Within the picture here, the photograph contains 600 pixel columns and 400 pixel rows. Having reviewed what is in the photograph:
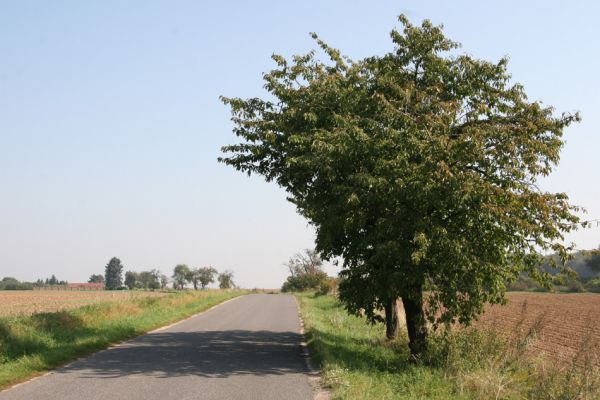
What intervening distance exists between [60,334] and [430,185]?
39.6ft

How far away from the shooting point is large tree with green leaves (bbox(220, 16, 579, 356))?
1235cm

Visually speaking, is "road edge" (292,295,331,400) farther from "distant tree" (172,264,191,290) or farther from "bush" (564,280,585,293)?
"distant tree" (172,264,191,290)

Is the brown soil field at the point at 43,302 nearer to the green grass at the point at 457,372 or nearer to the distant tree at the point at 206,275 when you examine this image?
the green grass at the point at 457,372

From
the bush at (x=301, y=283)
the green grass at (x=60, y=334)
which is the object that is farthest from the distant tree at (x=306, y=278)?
→ the green grass at (x=60, y=334)

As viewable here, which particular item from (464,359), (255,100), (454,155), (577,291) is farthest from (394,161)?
(577,291)

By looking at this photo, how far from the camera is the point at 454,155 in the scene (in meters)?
12.7

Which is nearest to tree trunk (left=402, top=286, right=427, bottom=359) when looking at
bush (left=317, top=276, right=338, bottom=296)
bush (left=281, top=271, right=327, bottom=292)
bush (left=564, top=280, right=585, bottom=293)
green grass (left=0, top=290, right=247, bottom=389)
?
green grass (left=0, top=290, right=247, bottom=389)

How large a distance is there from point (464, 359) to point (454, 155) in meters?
4.71

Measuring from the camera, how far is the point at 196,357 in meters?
15.0

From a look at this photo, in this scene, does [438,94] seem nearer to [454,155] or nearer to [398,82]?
[398,82]

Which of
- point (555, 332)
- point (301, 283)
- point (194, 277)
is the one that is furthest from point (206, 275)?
point (555, 332)

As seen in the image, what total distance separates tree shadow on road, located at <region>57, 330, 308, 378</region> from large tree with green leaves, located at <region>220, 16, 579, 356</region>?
2727mm

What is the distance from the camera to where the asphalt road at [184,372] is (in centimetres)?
996

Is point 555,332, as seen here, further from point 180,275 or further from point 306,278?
point 180,275
